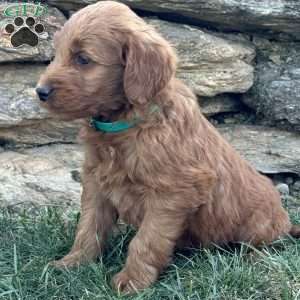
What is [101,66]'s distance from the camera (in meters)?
4.18

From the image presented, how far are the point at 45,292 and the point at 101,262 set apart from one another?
47 cm

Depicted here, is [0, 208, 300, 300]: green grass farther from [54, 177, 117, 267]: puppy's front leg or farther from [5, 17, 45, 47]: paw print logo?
[5, 17, 45, 47]: paw print logo

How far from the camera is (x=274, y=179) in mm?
6629

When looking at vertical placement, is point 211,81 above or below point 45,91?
below

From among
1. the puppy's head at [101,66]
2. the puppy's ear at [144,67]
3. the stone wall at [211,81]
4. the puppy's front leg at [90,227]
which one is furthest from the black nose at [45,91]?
the stone wall at [211,81]

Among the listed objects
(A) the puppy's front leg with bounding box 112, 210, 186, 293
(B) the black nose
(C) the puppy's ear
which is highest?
(C) the puppy's ear

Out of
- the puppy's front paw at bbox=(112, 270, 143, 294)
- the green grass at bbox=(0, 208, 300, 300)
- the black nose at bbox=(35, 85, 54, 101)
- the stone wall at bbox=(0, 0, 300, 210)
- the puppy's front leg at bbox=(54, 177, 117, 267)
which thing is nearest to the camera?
the black nose at bbox=(35, 85, 54, 101)

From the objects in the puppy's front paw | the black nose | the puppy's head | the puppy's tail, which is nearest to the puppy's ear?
the puppy's head

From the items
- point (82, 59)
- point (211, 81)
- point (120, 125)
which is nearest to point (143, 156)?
point (120, 125)

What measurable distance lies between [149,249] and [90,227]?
59 centimetres

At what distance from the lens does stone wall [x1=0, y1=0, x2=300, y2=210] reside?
623 centimetres

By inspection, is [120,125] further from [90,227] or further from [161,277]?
[161,277]

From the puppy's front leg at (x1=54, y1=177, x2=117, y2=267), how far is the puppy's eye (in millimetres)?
971

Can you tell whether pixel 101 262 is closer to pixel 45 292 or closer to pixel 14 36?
pixel 45 292
